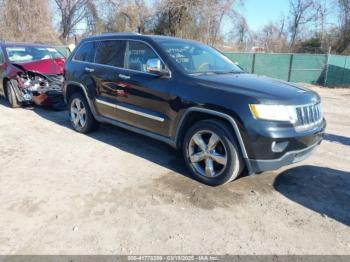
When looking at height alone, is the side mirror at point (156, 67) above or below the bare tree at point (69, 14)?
below

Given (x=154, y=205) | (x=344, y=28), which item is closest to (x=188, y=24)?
(x=344, y=28)

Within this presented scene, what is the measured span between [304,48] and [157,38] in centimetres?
2683

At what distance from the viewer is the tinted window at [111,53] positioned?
539cm

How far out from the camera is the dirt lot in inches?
120

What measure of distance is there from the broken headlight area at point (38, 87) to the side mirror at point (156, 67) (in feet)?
15.0

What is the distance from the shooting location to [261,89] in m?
3.96

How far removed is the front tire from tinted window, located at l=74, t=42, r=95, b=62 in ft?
9.26

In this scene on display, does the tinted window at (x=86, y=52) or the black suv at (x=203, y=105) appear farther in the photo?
the tinted window at (x=86, y=52)

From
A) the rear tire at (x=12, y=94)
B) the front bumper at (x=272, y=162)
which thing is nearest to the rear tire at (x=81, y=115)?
the rear tire at (x=12, y=94)

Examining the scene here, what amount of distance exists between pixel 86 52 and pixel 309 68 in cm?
1409

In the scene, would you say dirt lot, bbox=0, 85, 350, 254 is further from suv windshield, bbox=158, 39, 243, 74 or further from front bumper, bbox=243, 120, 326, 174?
suv windshield, bbox=158, 39, 243, 74

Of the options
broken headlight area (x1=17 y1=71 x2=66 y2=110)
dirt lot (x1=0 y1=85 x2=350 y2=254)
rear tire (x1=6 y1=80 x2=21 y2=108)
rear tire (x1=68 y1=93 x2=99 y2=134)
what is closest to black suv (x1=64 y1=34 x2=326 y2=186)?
rear tire (x1=68 y1=93 x2=99 y2=134)

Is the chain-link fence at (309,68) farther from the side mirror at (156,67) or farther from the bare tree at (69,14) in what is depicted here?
the bare tree at (69,14)

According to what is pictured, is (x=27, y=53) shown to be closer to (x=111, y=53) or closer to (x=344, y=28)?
(x=111, y=53)
